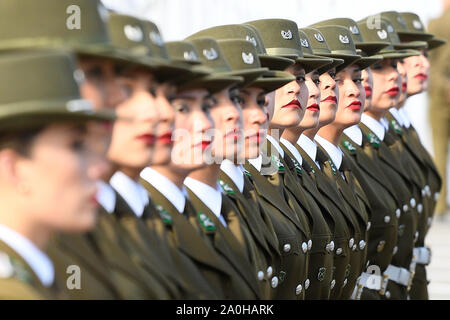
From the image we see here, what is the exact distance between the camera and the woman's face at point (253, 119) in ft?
21.0

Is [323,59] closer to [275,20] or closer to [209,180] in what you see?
[275,20]

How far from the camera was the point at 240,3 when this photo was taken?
14938 mm

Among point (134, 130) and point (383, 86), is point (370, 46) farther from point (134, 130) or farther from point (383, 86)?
point (134, 130)

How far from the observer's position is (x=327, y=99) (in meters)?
8.27

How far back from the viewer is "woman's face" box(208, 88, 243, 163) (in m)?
6.04

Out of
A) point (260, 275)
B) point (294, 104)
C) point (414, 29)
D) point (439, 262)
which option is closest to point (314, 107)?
point (294, 104)

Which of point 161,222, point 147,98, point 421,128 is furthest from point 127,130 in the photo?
point 421,128

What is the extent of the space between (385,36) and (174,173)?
4904 millimetres

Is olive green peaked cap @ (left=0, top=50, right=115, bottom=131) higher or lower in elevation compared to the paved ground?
higher

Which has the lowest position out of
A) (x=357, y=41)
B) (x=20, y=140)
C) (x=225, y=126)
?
(x=20, y=140)

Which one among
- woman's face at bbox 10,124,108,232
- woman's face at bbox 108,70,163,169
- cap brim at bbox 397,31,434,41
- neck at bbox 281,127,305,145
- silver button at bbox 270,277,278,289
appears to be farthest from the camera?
cap brim at bbox 397,31,434,41

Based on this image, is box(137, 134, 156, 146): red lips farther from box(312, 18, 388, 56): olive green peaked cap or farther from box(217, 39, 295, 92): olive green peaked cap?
box(312, 18, 388, 56): olive green peaked cap

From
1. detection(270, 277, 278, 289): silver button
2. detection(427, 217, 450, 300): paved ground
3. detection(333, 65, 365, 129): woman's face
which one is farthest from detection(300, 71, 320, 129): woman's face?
detection(427, 217, 450, 300): paved ground

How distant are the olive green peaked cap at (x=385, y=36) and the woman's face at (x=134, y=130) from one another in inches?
195
